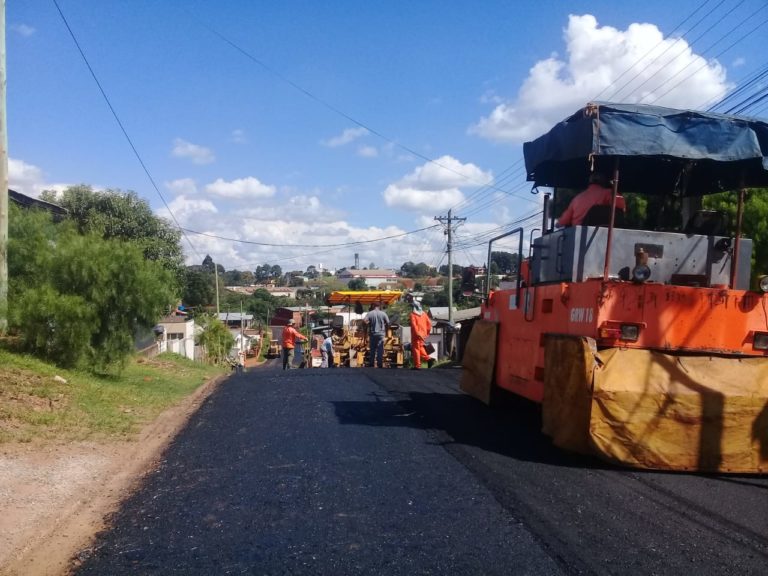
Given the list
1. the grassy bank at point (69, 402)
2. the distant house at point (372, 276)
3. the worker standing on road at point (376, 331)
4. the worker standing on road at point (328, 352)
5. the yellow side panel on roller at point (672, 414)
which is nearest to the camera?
the yellow side panel on roller at point (672, 414)

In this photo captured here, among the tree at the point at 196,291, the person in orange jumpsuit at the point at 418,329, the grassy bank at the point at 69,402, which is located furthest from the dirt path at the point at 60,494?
the tree at the point at 196,291

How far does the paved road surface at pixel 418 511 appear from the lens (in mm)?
3885

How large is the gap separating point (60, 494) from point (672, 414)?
475cm

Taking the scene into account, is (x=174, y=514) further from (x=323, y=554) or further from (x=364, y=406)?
(x=364, y=406)

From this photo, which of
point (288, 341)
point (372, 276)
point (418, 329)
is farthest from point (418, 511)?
point (372, 276)

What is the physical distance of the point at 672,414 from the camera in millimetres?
5414

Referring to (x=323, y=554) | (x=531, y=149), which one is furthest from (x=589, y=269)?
(x=323, y=554)

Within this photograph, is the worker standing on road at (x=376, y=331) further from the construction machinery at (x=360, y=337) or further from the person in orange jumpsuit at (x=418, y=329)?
the construction machinery at (x=360, y=337)

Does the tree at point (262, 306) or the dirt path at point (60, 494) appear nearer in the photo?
the dirt path at point (60, 494)

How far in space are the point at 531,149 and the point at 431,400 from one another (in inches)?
139

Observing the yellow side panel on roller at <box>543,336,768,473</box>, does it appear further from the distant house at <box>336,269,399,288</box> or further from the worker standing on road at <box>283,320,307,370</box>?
the distant house at <box>336,269,399,288</box>

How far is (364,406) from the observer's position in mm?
8789

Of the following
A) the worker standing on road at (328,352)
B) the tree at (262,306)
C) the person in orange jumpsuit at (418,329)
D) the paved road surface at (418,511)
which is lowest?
the tree at (262,306)

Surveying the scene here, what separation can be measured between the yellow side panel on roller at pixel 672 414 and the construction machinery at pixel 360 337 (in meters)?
12.7
